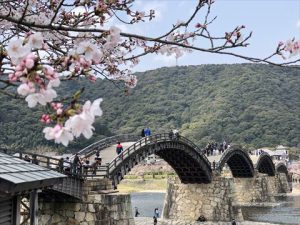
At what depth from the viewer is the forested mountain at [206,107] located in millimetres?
106438

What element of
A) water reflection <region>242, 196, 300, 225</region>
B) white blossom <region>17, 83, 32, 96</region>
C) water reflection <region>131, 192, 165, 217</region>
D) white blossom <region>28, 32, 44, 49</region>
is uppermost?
white blossom <region>28, 32, 44, 49</region>

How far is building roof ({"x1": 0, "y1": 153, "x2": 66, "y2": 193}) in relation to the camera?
616 cm

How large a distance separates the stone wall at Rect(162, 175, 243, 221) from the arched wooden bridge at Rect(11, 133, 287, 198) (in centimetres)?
68

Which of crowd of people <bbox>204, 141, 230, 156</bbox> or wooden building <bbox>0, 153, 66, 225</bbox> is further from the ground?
crowd of people <bbox>204, 141, 230, 156</bbox>

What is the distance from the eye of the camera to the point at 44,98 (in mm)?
2861

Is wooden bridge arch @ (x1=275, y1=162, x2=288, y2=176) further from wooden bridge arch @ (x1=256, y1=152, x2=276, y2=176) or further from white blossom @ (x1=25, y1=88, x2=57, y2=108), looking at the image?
white blossom @ (x1=25, y1=88, x2=57, y2=108)

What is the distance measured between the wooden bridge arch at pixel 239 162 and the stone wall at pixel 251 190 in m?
0.82

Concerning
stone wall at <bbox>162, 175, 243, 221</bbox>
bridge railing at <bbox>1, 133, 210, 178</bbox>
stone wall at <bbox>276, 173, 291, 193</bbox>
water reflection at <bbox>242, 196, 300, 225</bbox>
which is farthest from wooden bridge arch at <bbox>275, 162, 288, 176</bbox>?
bridge railing at <bbox>1, 133, 210, 178</bbox>

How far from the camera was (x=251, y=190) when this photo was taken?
162 feet

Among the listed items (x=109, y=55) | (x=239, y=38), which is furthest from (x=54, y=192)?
(x=239, y=38)

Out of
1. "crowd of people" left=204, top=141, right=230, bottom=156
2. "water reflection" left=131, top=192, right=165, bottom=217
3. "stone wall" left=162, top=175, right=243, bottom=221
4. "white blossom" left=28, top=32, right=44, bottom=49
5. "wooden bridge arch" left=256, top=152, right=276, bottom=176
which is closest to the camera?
"white blossom" left=28, top=32, right=44, bottom=49

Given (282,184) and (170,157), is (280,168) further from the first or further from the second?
(170,157)

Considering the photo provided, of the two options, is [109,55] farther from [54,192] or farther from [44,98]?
[54,192]

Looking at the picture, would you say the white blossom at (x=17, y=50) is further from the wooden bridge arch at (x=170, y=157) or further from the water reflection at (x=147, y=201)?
the water reflection at (x=147, y=201)
